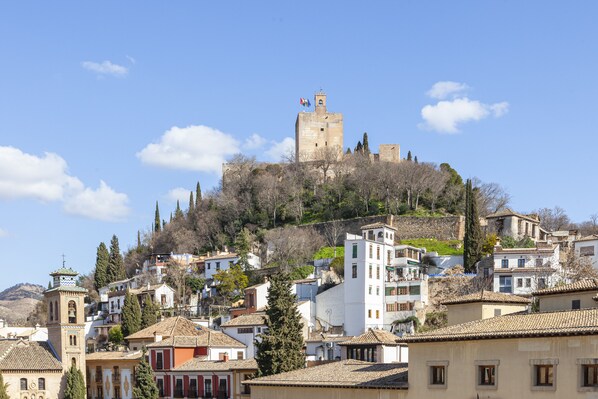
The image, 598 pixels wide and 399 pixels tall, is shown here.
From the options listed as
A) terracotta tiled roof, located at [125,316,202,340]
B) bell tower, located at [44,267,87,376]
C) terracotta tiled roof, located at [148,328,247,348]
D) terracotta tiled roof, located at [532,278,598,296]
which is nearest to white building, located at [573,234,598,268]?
terracotta tiled roof, located at [148,328,247,348]

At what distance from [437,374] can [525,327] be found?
399 cm

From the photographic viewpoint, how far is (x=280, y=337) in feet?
149

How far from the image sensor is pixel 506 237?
79.1m

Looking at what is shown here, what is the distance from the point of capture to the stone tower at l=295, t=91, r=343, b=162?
116188 mm

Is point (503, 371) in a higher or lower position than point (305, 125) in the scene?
lower

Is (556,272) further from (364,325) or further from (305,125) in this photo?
(305,125)

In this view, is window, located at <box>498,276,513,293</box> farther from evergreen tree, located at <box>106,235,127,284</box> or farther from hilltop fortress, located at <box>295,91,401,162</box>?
evergreen tree, located at <box>106,235,127,284</box>

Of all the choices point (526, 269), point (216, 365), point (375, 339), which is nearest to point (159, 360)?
point (216, 365)

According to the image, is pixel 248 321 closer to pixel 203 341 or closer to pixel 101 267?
pixel 203 341

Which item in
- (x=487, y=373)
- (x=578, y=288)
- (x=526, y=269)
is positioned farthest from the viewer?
(x=526, y=269)

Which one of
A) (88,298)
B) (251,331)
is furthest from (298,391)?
(88,298)

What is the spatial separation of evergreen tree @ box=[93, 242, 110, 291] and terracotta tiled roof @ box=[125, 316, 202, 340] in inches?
1633

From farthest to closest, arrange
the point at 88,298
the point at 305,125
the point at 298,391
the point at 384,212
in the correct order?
1. the point at 305,125
2. the point at 88,298
3. the point at 384,212
4. the point at 298,391

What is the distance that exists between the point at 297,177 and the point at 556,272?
4764cm
